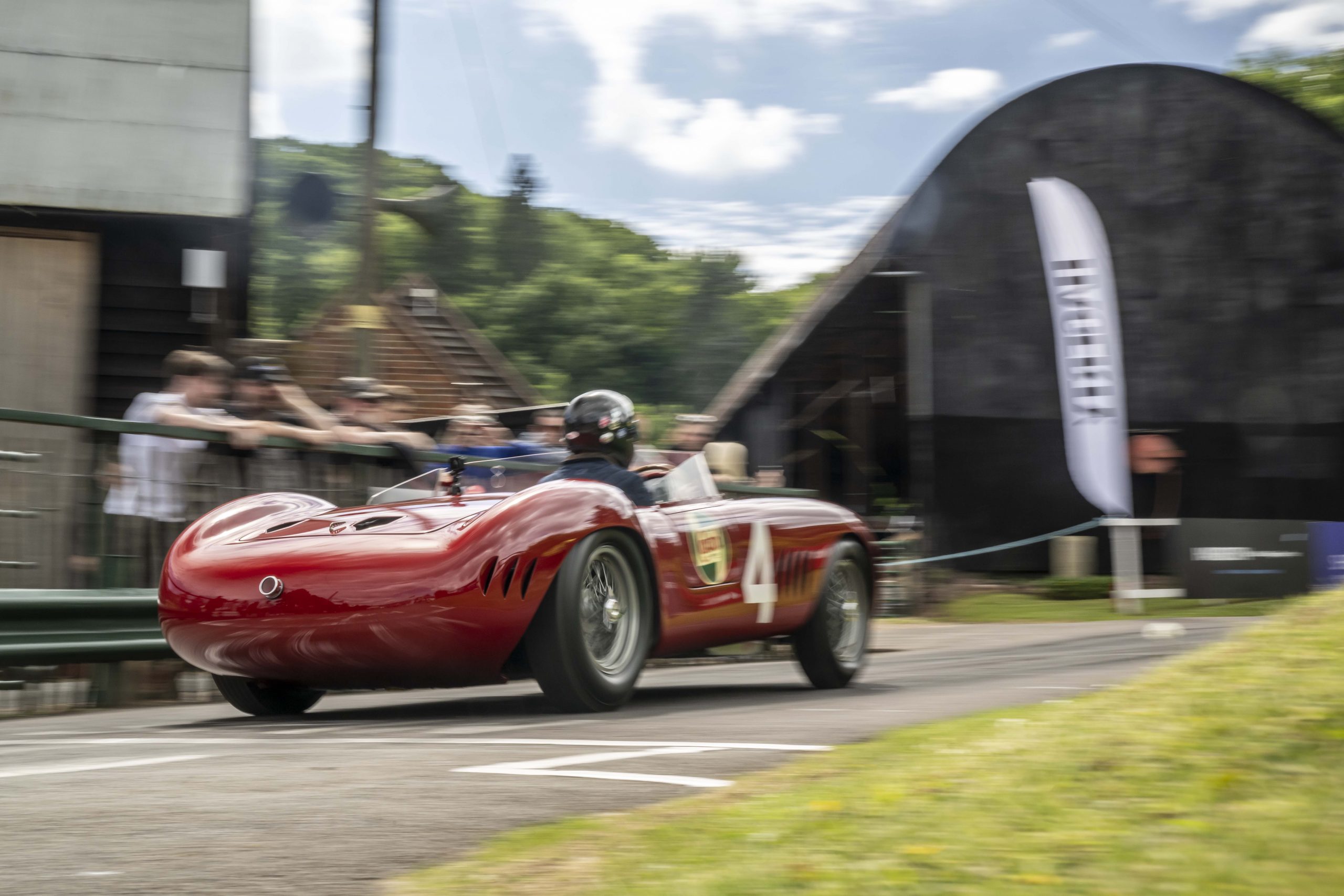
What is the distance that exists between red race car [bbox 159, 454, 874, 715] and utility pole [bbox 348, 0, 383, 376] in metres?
8.79

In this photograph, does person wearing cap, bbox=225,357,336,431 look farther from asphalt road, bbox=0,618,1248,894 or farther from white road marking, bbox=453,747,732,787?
white road marking, bbox=453,747,732,787

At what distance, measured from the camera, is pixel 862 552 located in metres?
8.55

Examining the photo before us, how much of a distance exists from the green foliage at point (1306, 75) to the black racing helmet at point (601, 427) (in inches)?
2073

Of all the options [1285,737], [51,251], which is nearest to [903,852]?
[1285,737]

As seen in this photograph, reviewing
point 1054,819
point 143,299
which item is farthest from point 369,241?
point 1054,819

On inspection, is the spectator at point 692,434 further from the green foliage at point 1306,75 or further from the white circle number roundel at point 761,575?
the green foliage at point 1306,75

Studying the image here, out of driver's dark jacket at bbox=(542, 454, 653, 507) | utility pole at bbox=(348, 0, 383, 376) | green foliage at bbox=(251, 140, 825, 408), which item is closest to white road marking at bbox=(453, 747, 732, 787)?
driver's dark jacket at bbox=(542, 454, 653, 507)

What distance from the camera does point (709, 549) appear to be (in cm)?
698

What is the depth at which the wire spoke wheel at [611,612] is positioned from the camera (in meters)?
6.11

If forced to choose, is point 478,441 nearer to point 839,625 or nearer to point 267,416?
point 267,416

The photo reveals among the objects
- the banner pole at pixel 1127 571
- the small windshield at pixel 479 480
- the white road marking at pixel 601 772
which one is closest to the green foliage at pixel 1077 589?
the banner pole at pixel 1127 571

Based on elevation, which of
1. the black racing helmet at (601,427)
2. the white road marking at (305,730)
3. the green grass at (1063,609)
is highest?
the black racing helmet at (601,427)

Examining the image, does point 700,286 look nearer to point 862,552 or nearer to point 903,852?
point 862,552

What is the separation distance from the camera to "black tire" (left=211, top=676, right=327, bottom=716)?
22.0ft
